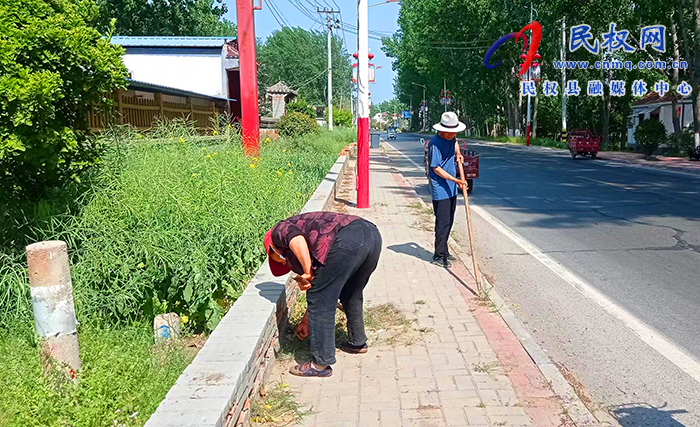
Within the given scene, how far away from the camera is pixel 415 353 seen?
4723 mm

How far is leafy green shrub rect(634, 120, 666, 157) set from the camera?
94.9 feet

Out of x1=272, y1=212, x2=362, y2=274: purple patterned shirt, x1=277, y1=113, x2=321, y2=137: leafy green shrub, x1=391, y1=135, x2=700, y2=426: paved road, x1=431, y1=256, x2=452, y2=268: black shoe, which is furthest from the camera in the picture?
x1=277, y1=113, x2=321, y2=137: leafy green shrub

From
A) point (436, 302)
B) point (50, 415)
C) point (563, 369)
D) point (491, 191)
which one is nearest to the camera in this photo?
point (50, 415)

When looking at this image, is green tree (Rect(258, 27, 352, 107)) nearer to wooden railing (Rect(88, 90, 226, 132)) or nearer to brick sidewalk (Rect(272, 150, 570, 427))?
wooden railing (Rect(88, 90, 226, 132))

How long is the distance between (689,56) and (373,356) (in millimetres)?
29773

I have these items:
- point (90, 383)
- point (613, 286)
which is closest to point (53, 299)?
point (90, 383)

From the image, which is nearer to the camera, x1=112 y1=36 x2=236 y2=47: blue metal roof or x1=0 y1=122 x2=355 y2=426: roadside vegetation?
x1=0 y1=122 x2=355 y2=426: roadside vegetation

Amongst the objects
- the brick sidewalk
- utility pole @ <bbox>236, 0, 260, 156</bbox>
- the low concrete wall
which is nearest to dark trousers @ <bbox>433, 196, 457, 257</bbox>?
the brick sidewalk

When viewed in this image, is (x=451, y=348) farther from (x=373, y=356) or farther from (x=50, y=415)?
(x=50, y=415)

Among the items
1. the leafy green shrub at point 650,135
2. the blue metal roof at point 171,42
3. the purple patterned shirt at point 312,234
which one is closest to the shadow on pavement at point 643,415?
the purple patterned shirt at point 312,234

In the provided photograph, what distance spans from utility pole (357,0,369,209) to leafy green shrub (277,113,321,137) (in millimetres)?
11974

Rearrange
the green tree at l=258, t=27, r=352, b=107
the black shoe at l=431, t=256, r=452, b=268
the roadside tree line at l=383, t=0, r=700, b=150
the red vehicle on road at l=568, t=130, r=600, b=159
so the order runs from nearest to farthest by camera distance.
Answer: the black shoe at l=431, t=256, r=452, b=268
the red vehicle on road at l=568, t=130, r=600, b=159
the roadside tree line at l=383, t=0, r=700, b=150
the green tree at l=258, t=27, r=352, b=107

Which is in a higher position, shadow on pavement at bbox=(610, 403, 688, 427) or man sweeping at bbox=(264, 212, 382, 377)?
man sweeping at bbox=(264, 212, 382, 377)

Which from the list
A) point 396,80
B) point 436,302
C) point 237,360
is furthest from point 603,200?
point 396,80
